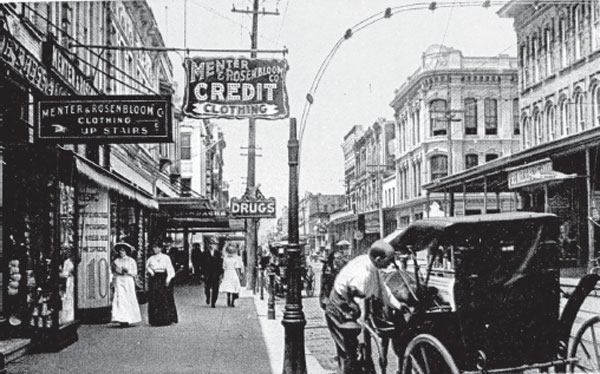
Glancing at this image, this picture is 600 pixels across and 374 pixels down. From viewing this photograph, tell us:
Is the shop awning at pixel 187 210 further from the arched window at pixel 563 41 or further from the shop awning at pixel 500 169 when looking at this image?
the shop awning at pixel 500 169

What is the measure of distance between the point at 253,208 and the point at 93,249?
562 cm

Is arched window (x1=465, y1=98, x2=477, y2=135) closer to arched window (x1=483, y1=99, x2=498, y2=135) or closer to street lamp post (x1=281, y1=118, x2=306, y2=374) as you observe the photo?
arched window (x1=483, y1=99, x2=498, y2=135)

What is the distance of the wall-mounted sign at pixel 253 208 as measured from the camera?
17.8 meters

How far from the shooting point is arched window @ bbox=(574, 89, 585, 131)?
16.3m

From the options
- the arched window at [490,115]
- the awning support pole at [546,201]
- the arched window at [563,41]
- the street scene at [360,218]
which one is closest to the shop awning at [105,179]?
the street scene at [360,218]

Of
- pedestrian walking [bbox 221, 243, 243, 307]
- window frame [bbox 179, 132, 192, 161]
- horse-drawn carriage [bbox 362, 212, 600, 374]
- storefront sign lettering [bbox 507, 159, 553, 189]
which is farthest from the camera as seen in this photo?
window frame [bbox 179, 132, 192, 161]

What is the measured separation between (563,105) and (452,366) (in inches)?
551

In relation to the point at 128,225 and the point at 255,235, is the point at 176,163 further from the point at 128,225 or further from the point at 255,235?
the point at 128,225

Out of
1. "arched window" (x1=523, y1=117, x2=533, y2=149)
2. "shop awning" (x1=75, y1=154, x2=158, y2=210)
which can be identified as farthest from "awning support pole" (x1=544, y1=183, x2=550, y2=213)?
"shop awning" (x1=75, y1=154, x2=158, y2=210)

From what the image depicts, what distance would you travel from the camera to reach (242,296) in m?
20.7

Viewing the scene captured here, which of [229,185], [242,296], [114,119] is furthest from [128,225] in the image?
[229,185]

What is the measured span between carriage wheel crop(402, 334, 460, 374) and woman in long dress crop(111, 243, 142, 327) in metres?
7.75

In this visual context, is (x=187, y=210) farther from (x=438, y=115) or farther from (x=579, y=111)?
(x=438, y=115)

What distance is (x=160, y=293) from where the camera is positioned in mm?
12602
